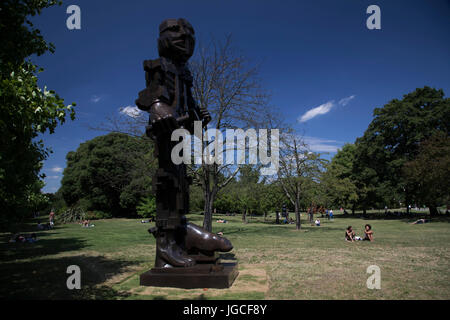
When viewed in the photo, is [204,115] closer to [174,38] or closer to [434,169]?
[174,38]

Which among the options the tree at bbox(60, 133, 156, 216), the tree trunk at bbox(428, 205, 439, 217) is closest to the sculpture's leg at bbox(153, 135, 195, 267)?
the tree at bbox(60, 133, 156, 216)

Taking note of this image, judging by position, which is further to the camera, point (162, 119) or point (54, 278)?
point (54, 278)

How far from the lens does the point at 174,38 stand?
590cm

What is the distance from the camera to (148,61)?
18.8 feet

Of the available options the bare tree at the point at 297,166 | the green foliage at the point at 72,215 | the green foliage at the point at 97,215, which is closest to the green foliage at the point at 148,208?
the green foliage at the point at 97,215

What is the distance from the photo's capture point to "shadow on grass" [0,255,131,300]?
505 centimetres

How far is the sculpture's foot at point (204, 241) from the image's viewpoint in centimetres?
550

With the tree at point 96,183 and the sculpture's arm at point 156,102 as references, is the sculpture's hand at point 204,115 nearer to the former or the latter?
the sculpture's arm at point 156,102

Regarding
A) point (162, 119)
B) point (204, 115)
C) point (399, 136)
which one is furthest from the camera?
point (399, 136)

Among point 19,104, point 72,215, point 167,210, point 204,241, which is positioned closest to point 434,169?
point 204,241

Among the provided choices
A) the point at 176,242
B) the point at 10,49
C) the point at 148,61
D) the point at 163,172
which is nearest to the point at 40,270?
the point at 176,242

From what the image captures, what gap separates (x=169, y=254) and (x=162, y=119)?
259 cm
